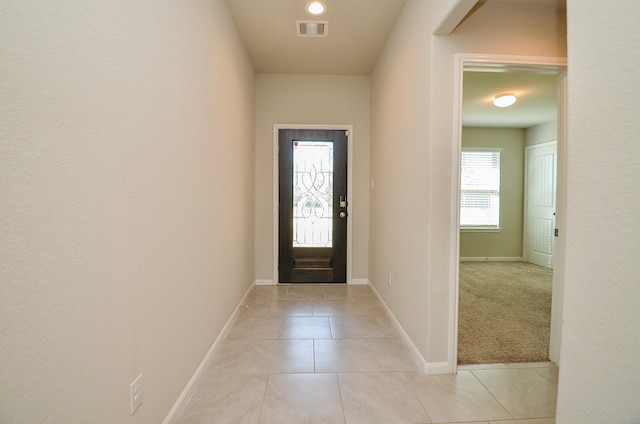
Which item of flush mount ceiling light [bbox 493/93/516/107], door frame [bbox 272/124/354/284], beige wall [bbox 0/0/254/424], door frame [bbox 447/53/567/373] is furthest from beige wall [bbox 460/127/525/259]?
beige wall [bbox 0/0/254/424]

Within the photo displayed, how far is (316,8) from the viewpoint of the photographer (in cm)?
240

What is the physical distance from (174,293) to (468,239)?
5.75 m

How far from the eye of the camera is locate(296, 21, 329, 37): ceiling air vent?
2621mm

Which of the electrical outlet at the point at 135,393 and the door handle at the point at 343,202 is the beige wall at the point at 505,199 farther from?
the electrical outlet at the point at 135,393

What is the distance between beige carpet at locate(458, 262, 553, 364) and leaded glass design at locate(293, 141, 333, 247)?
2.00 m

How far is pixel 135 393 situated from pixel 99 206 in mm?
792

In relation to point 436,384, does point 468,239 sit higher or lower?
higher

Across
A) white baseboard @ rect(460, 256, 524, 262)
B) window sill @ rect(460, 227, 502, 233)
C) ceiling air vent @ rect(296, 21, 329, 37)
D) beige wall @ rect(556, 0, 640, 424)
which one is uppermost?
ceiling air vent @ rect(296, 21, 329, 37)

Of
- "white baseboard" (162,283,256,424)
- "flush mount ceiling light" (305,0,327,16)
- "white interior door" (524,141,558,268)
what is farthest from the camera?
"white interior door" (524,141,558,268)

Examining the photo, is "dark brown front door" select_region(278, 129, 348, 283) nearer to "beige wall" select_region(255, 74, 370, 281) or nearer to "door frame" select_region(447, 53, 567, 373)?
"beige wall" select_region(255, 74, 370, 281)

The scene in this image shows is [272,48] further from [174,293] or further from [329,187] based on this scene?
[174,293]

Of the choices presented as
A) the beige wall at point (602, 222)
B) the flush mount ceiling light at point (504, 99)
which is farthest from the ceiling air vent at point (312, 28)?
the flush mount ceiling light at point (504, 99)

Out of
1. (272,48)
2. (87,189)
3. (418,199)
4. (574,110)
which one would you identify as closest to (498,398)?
(418,199)

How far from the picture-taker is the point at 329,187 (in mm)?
3803
